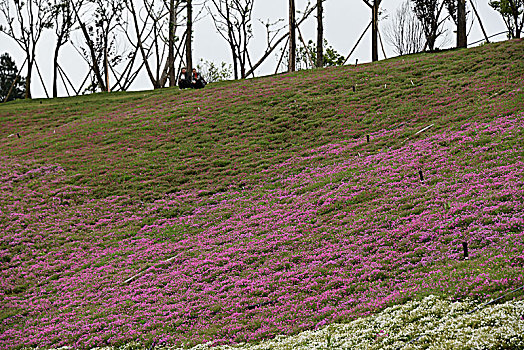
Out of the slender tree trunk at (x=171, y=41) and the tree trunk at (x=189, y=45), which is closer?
the tree trunk at (x=189, y=45)

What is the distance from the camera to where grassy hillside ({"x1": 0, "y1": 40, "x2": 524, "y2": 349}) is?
12.5 meters

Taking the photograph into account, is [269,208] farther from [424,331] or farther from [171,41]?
[171,41]

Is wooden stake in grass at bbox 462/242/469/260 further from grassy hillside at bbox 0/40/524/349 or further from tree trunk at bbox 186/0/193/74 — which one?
tree trunk at bbox 186/0/193/74

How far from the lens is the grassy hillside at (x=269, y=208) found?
40.9ft

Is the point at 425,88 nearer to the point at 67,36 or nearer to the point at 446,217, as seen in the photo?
the point at 446,217

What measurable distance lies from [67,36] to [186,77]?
2344cm

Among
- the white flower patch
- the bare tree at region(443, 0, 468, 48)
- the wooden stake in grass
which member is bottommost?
the white flower patch

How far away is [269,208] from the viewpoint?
66.1ft

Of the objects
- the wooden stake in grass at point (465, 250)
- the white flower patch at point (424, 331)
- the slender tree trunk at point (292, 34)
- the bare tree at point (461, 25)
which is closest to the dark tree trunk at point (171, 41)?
the slender tree trunk at point (292, 34)

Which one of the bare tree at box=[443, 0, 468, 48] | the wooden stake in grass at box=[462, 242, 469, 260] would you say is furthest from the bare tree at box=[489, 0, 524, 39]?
the wooden stake in grass at box=[462, 242, 469, 260]

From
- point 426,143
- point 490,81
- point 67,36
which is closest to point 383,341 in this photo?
point 426,143

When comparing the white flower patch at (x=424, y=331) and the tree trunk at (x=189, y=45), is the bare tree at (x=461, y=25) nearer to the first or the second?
the tree trunk at (x=189, y=45)

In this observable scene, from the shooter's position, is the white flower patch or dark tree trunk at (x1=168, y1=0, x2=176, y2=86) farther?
dark tree trunk at (x1=168, y1=0, x2=176, y2=86)

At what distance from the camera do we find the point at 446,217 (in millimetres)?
14312
